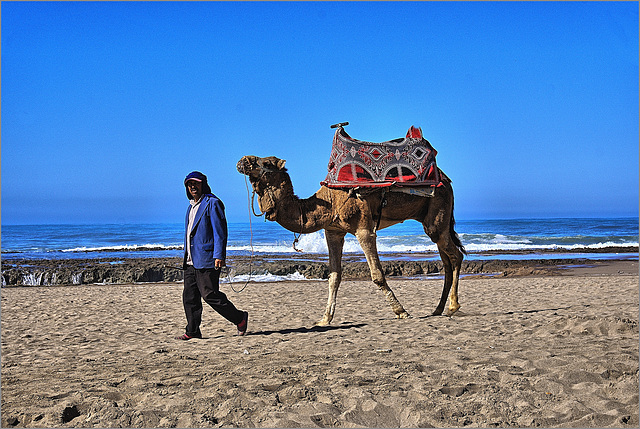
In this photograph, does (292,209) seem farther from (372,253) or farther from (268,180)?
(372,253)

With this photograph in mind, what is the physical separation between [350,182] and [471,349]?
287cm

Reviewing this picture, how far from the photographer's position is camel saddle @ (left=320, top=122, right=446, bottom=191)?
7.91 m

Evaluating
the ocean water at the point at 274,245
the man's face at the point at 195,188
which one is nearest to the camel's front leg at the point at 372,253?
the man's face at the point at 195,188

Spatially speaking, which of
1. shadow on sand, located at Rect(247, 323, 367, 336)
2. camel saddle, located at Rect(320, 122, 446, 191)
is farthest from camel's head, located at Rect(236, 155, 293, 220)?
shadow on sand, located at Rect(247, 323, 367, 336)

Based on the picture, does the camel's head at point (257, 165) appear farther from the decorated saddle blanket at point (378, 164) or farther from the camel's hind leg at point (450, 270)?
the camel's hind leg at point (450, 270)

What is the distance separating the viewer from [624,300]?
10.2m

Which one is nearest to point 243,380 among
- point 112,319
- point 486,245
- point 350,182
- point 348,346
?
point 348,346

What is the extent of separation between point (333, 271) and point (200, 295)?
1.91m

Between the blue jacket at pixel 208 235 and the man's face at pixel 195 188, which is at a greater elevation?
the man's face at pixel 195 188

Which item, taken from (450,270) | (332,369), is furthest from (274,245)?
(332,369)

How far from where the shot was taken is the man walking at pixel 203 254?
709 cm

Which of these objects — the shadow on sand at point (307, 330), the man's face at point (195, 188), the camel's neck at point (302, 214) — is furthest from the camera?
the shadow on sand at point (307, 330)

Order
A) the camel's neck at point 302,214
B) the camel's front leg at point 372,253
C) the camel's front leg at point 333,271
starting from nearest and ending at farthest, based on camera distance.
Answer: the camel's neck at point 302,214 < the camel's front leg at point 372,253 < the camel's front leg at point 333,271

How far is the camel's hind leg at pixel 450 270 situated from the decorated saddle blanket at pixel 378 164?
1.05 meters
